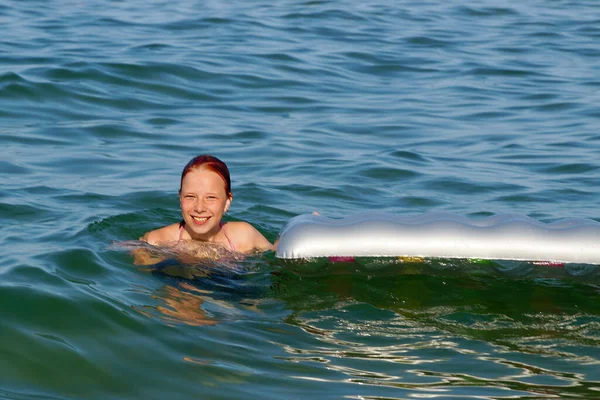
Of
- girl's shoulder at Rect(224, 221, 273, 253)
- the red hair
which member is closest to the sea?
girl's shoulder at Rect(224, 221, 273, 253)

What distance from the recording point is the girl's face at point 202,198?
20.0 feet

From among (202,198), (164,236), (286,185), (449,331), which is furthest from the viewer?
(286,185)

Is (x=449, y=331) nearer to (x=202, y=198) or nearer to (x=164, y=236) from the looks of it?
(x=202, y=198)

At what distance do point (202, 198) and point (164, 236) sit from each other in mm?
511

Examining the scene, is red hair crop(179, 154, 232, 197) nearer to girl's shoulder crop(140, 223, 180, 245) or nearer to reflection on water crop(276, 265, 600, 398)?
girl's shoulder crop(140, 223, 180, 245)

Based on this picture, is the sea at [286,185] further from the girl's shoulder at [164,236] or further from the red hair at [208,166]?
the red hair at [208,166]

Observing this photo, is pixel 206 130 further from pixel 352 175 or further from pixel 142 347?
pixel 142 347

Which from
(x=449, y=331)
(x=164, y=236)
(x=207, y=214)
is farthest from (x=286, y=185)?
(x=449, y=331)

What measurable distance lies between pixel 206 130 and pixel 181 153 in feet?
3.01

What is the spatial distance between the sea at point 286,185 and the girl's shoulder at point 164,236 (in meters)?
0.22

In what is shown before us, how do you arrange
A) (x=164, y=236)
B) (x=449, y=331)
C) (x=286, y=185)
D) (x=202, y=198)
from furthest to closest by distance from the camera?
(x=286, y=185) → (x=164, y=236) → (x=202, y=198) → (x=449, y=331)

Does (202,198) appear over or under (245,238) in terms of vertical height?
over

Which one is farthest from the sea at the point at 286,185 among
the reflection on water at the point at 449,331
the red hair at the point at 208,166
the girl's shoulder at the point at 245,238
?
the red hair at the point at 208,166

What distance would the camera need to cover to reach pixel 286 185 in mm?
8438
